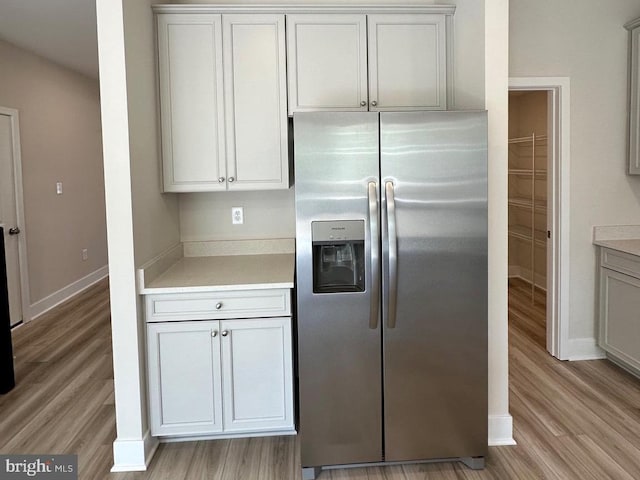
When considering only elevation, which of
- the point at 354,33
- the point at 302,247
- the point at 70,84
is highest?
the point at 70,84

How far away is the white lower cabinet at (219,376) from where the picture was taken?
8.43ft

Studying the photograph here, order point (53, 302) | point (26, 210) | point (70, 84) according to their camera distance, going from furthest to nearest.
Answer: point (70, 84) → point (53, 302) → point (26, 210)

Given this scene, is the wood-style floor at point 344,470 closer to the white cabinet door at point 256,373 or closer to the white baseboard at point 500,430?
the white baseboard at point 500,430

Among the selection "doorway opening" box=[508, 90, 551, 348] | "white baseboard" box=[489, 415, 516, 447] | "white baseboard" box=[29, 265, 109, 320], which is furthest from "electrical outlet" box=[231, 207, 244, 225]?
"doorway opening" box=[508, 90, 551, 348]

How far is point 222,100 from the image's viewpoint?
9.50 feet

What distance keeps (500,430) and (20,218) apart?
4595 mm

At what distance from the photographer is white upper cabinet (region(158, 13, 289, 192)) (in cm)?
286

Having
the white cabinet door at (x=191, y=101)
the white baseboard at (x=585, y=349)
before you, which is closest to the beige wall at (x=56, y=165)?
the white cabinet door at (x=191, y=101)

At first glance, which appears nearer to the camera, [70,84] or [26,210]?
[26,210]

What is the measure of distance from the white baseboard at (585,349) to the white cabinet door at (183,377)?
2654 mm

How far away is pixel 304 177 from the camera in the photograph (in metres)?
2.31

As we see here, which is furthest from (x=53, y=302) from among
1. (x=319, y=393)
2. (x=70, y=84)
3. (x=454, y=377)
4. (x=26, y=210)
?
(x=454, y=377)

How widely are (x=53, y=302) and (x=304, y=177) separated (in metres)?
4.41

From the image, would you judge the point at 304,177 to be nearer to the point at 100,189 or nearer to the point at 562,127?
the point at 562,127
